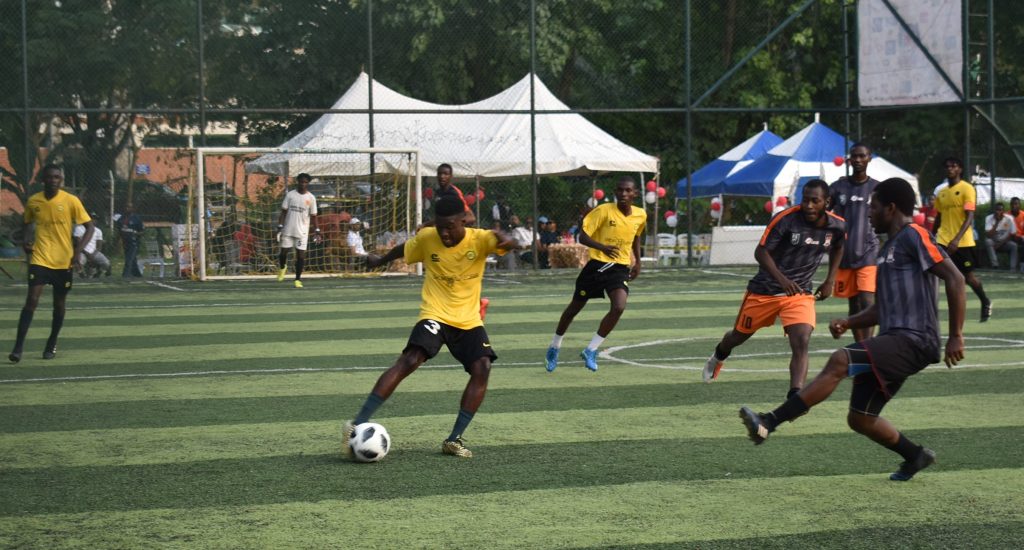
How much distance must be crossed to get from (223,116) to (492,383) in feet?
51.8

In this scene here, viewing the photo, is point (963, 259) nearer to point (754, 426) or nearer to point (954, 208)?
point (954, 208)

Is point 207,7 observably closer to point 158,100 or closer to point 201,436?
point 158,100

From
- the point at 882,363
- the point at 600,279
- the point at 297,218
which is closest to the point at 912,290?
the point at 882,363

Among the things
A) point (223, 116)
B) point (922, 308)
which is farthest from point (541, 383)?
point (223, 116)

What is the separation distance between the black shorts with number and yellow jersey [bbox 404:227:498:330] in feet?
8.31

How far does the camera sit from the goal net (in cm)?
2641

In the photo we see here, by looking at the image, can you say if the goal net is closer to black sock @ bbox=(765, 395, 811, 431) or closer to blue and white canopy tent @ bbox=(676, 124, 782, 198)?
blue and white canopy tent @ bbox=(676, 124, 782, 198)

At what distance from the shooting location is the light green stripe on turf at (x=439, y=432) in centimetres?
852

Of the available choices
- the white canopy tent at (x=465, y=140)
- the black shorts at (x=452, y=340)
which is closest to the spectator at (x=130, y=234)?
the white canopy tent at (x=465, y=140)

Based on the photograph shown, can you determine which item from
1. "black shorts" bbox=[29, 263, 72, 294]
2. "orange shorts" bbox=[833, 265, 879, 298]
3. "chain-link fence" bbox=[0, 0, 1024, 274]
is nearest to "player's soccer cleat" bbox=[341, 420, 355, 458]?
"orange shorts" bbox=[833, 265, 879, 298]

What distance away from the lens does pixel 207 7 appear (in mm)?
26156

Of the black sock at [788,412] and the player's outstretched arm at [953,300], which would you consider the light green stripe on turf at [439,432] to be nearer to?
the black sock at [788,412]

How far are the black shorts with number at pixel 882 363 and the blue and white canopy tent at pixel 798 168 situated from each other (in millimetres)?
22764

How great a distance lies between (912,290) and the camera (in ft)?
23.6
